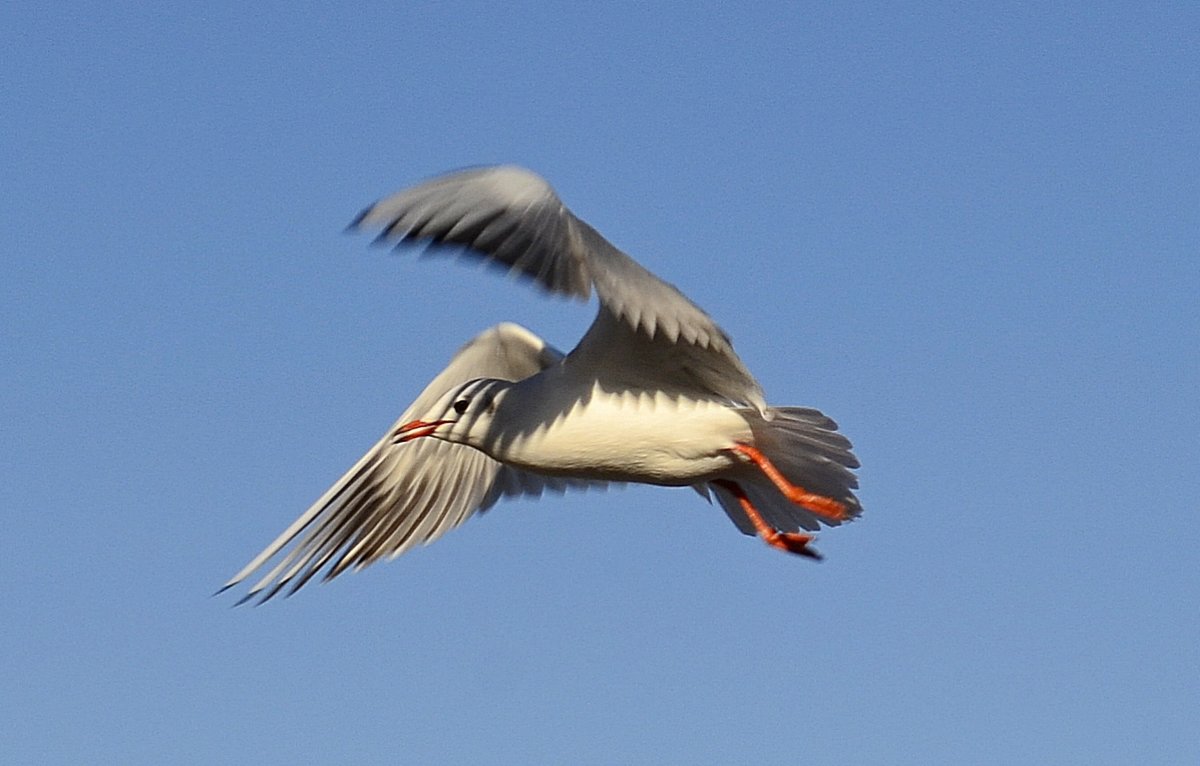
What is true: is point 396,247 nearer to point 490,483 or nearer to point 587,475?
point 587,475

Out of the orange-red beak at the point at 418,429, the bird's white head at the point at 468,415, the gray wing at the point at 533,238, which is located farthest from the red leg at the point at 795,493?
the orange-red beak at the point at 418,429

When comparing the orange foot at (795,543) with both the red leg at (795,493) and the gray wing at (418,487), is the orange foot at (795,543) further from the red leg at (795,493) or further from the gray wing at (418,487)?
the gray wing at (418,487)

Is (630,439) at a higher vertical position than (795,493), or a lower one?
lower

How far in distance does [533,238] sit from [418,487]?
3.53 metres

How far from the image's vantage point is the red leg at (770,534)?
826 cm

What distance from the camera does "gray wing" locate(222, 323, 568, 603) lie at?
9453 millimetres

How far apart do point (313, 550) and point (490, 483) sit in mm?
937

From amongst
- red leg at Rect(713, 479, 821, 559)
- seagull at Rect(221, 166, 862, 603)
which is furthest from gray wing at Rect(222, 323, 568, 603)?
red leg at Rect(713, 479, 821, 559)

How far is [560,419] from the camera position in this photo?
7.96m

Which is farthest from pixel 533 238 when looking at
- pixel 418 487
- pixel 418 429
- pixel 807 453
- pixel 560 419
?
pixel 418 487

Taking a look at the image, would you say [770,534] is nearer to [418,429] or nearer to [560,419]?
[560,419]

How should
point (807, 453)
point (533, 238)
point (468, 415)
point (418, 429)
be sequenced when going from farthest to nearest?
point (418, 429)
point (807, 453)
point (468, 415)
point (533, 238)

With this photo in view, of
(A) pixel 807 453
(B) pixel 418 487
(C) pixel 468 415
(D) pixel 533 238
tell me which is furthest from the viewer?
(B) pixel 418 487

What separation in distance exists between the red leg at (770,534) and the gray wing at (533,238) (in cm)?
110
